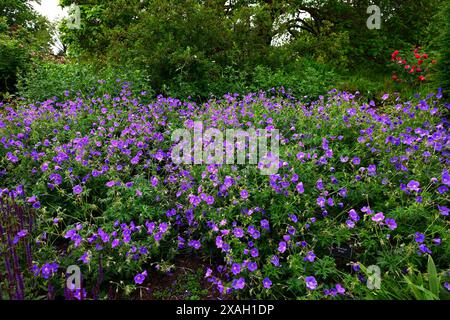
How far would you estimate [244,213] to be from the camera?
2.84 meters

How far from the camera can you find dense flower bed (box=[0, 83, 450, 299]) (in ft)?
8.21

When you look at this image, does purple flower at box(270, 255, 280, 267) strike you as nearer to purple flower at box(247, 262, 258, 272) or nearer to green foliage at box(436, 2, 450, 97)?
purple flower at box(247, 262, 258, 272)

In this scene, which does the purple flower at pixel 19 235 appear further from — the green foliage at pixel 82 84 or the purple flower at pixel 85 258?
the green foliage at pixel 82 84

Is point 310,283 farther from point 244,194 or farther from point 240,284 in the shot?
point 244,194

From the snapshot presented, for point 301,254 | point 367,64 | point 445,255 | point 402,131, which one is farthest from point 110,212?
point 367,64
